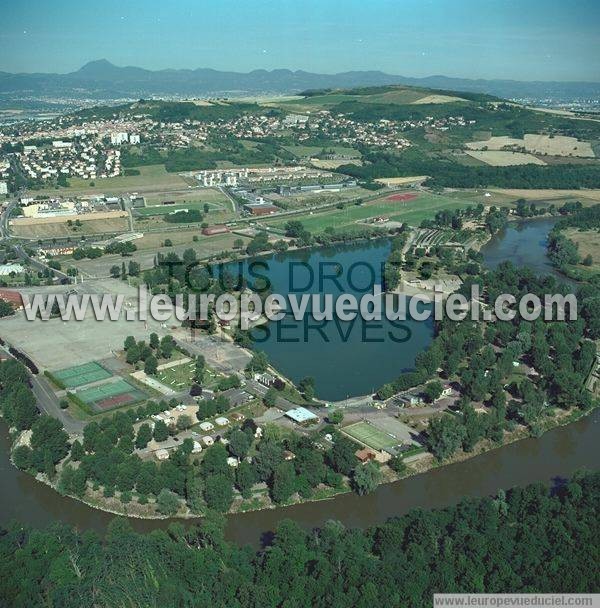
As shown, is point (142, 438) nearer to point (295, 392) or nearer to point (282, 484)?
point (282, 484)

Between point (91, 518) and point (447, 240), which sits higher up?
point (447, 240)

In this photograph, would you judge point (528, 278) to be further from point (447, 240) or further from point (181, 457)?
point (181, 457)

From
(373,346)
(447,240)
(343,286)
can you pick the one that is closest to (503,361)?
(373,346)

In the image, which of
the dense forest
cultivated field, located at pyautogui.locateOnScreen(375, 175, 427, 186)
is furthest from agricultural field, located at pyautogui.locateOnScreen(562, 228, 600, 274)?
the dense forest

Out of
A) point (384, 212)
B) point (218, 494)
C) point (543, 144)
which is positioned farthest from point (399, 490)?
point (543, 144)

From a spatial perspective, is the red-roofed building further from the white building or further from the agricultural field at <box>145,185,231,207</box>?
the white building
